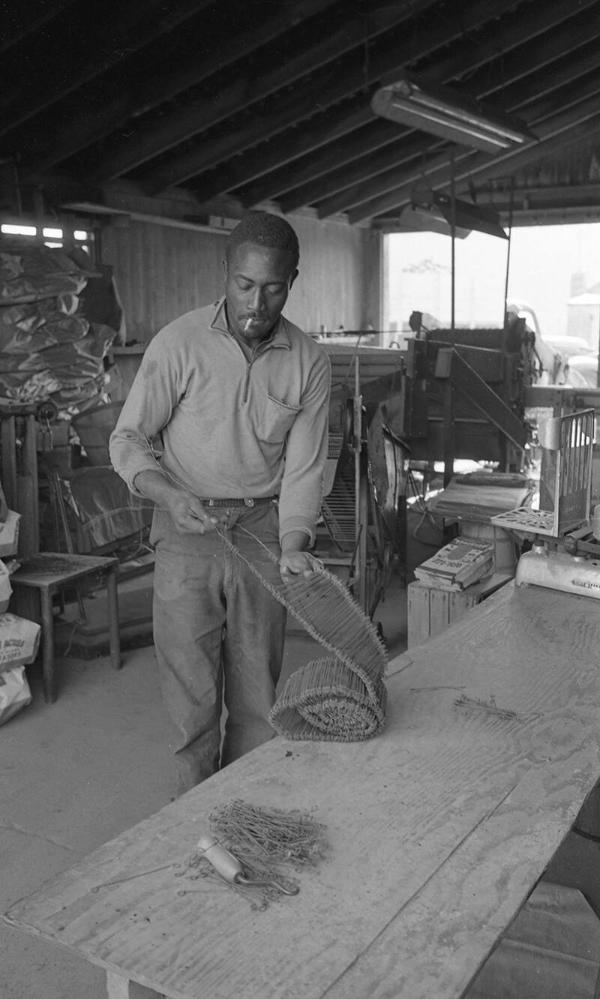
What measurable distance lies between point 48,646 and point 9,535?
0.48m

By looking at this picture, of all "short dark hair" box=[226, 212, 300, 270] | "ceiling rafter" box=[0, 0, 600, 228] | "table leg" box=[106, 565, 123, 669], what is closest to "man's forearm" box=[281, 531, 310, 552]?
"short dark hair" box=[226, 212, 300, 270]

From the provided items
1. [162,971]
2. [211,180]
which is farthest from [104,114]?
[162,971]

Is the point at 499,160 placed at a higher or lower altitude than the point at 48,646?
higher

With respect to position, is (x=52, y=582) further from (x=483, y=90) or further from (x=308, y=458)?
(x=483, y=90)

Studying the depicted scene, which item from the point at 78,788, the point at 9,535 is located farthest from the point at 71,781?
the point at 9,535

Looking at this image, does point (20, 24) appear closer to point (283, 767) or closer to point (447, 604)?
point (447, 604)

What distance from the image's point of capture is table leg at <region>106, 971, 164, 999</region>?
1229 millimetres

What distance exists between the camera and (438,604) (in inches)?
141

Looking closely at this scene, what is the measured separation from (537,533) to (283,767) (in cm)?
135

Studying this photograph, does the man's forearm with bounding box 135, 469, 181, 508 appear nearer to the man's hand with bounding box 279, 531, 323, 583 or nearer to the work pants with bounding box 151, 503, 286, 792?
the work pants with bounding box 151, 503, 286, 792

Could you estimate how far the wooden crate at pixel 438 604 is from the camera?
3.54 meters

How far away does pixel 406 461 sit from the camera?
5.98 m

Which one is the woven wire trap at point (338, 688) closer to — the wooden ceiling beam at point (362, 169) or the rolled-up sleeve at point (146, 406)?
the rolled-up sleeve at point (146, 406)

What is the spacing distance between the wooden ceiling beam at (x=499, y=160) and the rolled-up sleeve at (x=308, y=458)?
6932 millimetres
